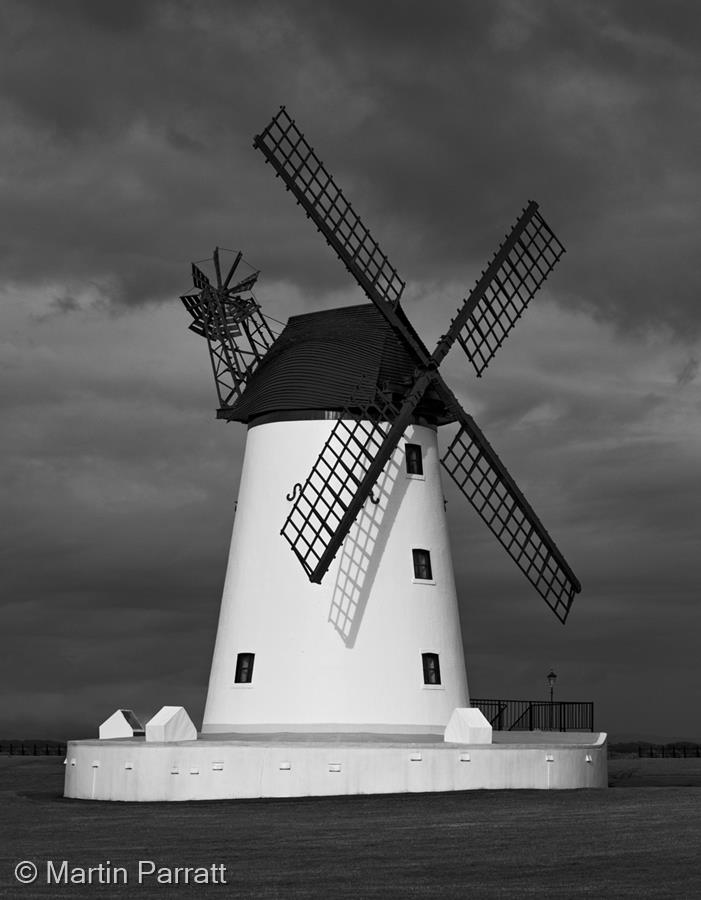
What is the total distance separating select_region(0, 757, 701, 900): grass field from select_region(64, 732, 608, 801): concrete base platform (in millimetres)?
802

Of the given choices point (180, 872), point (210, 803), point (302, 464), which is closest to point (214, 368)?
point (302, 464)

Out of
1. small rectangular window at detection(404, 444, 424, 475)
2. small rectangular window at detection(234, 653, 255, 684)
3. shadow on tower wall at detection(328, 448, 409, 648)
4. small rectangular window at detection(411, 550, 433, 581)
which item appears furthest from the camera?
small rectangular window at detection(404, 444, 424, 475)

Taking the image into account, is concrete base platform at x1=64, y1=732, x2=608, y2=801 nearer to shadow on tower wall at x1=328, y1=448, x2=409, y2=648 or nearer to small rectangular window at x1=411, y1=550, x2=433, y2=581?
shadow on tower wall at x1=328, y1=448, x2=409, y2=648

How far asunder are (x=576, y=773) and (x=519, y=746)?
2118mm

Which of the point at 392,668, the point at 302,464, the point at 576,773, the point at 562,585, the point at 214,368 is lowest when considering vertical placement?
the point at 576,773

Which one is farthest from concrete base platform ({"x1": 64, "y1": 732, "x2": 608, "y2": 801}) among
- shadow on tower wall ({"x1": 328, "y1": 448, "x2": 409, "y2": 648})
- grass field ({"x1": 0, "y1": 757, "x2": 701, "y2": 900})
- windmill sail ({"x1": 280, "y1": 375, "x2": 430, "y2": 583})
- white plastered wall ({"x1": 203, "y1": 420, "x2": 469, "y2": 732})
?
windmill sail ({"x1": 280, "y1": 375, "x2": 430, "y2": 583})

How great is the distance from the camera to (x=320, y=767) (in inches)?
1237

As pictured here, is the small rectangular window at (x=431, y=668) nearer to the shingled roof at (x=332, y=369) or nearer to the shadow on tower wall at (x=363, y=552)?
the shadow on tower wall at (x=363, y=552)

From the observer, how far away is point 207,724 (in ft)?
118

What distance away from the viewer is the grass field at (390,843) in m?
17.9

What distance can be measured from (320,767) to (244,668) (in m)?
4.46

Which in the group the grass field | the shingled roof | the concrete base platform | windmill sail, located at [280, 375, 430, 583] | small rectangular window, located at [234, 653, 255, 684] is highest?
the shingled roof

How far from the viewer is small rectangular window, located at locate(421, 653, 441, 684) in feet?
115

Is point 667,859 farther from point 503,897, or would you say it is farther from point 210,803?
point 210,803
